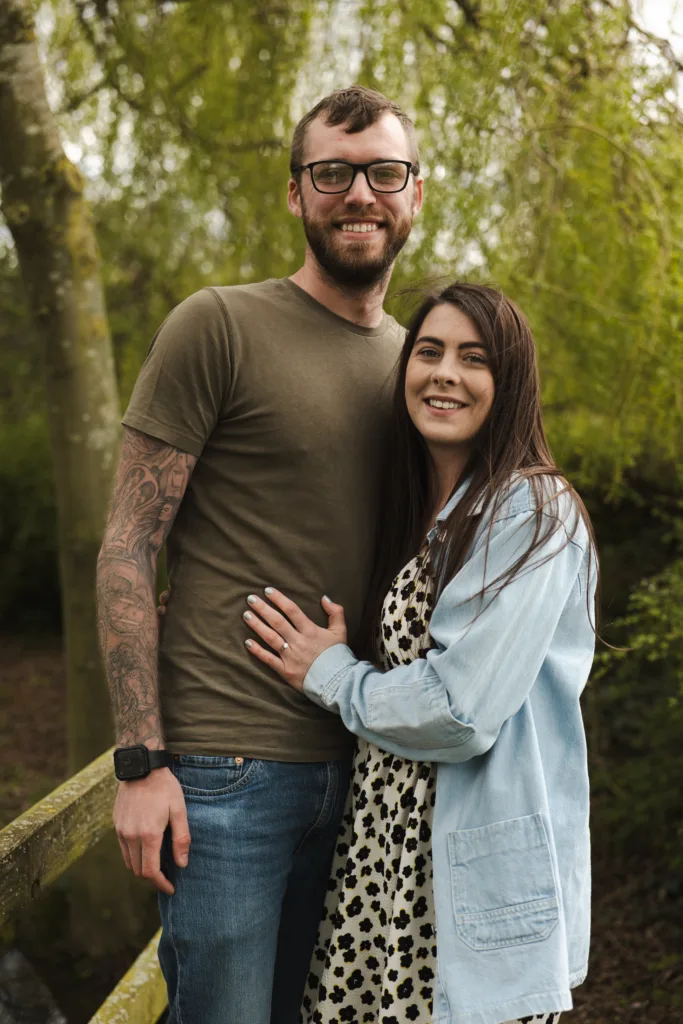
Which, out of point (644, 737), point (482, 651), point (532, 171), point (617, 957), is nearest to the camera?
point (482, 651)

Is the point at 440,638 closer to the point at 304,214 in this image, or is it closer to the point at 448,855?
the point at 448,855

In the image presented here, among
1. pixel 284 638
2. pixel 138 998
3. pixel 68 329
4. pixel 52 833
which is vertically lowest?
pixel 138 998

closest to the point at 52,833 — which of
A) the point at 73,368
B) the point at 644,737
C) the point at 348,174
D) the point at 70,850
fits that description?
the point at 70,850

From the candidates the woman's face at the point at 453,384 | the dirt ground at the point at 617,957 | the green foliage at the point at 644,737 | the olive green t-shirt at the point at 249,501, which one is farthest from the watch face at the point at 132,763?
the green foliage at the point at 644,737

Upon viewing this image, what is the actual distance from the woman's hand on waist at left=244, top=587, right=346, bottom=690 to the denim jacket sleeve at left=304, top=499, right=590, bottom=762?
0.20 meters

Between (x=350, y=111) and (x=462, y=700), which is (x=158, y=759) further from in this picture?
(x=350, y=111)

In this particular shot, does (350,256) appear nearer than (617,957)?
Yes

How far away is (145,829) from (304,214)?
1266 millimetres

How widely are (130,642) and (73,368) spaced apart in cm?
176

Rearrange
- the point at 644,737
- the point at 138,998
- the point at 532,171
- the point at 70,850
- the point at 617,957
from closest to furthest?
the point at 70,850 → the point at 138,998 → the point at 617,957 → the point at 532,171 → the point at 644,737

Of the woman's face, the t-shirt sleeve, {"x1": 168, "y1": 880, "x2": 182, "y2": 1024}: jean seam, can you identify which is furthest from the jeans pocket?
the woman's face

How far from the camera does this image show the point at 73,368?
11.4 feet

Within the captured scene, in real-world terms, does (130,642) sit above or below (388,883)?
above

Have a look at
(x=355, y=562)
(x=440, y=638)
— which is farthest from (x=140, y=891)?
(x=440, y=638)
